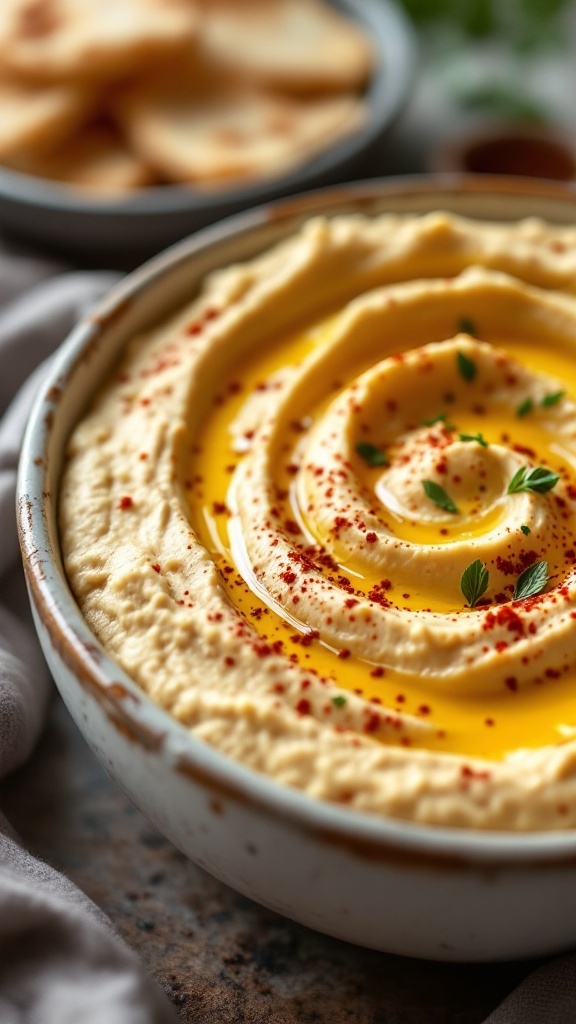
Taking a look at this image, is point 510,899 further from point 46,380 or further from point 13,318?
point 13,318

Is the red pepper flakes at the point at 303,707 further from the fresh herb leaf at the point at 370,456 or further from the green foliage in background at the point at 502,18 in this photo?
the green foliage in background at the point at 502,18

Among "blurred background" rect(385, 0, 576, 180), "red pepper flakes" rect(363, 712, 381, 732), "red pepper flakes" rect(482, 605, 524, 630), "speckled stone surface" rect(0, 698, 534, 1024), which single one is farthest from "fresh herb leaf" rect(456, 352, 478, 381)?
"blurred background" rect(385, 0, 576, 180)

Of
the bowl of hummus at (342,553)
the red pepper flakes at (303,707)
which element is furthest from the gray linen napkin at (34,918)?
the red pepper flakes at (303,707)

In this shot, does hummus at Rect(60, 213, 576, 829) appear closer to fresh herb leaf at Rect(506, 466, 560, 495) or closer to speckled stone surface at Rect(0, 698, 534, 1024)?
fresh herb leaf at Rect(506, 466, 560, 495)

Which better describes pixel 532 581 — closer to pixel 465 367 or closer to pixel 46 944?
pixel 465 367

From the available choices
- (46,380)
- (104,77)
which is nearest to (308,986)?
(46,380)

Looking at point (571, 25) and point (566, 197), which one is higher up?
point (571, 25)

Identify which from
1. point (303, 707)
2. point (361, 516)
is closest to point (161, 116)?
point (361, 516)
